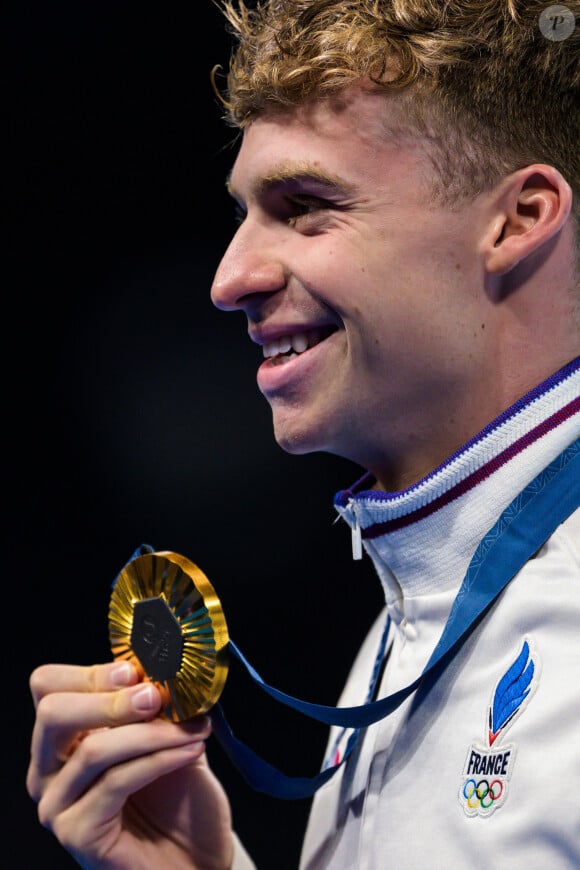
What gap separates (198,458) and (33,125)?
93 cm

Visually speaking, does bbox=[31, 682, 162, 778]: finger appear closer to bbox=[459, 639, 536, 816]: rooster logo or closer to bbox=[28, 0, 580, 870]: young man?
bbox=[28, 0, 580, 870]: young man

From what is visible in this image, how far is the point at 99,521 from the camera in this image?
2.46m

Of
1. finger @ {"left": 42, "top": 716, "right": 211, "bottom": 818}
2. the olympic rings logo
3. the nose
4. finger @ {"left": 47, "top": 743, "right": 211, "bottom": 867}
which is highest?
the nose

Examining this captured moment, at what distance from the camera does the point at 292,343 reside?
1.29 meters

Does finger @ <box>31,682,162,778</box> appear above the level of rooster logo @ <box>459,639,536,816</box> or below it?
above

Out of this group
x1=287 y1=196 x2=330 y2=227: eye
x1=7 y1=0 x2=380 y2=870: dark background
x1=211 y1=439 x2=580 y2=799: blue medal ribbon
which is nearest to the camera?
x1=211 y1=439 x2=580 y2=799: blue medal ribbon

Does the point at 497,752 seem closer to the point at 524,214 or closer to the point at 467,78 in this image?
the point at 524,214

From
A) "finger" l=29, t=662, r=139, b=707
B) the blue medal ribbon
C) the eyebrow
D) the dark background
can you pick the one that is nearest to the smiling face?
the eyebrow

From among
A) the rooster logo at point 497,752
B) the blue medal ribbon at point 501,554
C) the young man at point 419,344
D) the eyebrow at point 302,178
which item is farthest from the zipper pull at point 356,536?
the eyebrow at point 302,178

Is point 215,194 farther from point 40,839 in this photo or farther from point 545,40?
point 40,839

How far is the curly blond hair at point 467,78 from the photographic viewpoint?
1.19m

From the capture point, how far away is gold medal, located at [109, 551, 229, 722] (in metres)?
1.24

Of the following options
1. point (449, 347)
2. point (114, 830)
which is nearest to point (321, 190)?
point (449, 347)

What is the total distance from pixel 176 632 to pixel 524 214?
695 mm
